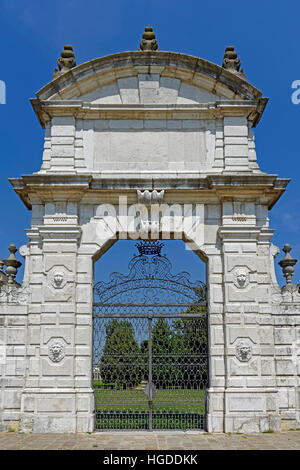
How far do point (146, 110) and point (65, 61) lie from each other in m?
2.24

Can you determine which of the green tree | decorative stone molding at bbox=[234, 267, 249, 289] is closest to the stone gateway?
decorative stone molding at bbox=[234, 267, 249, 289]

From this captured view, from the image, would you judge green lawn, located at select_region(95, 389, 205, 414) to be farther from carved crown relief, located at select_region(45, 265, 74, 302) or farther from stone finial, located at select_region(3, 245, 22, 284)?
stone finial, located at select_region(3, 245, 22, 284)

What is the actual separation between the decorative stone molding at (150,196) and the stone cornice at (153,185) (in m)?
0.12

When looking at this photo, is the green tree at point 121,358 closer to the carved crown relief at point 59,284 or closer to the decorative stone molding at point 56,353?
the decorative stone molding at point 56,353

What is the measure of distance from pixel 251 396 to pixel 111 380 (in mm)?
2811

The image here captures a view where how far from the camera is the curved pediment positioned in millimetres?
10883

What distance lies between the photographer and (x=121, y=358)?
10227 millimetres

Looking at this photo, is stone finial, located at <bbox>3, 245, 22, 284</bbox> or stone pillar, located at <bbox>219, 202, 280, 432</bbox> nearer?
stone pillar, located at <bbox>219, 202, 280, 432</bbox>

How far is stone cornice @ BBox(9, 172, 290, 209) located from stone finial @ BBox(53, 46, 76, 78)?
Result: 2.69 metres

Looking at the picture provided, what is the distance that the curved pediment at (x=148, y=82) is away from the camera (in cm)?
1088

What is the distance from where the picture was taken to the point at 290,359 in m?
10.0

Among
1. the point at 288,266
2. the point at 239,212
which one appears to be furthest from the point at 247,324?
the point at 239,212

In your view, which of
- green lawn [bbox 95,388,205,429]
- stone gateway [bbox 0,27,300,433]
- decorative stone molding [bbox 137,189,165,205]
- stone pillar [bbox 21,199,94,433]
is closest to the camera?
stone pillar [bbox 21,199,94,433]
